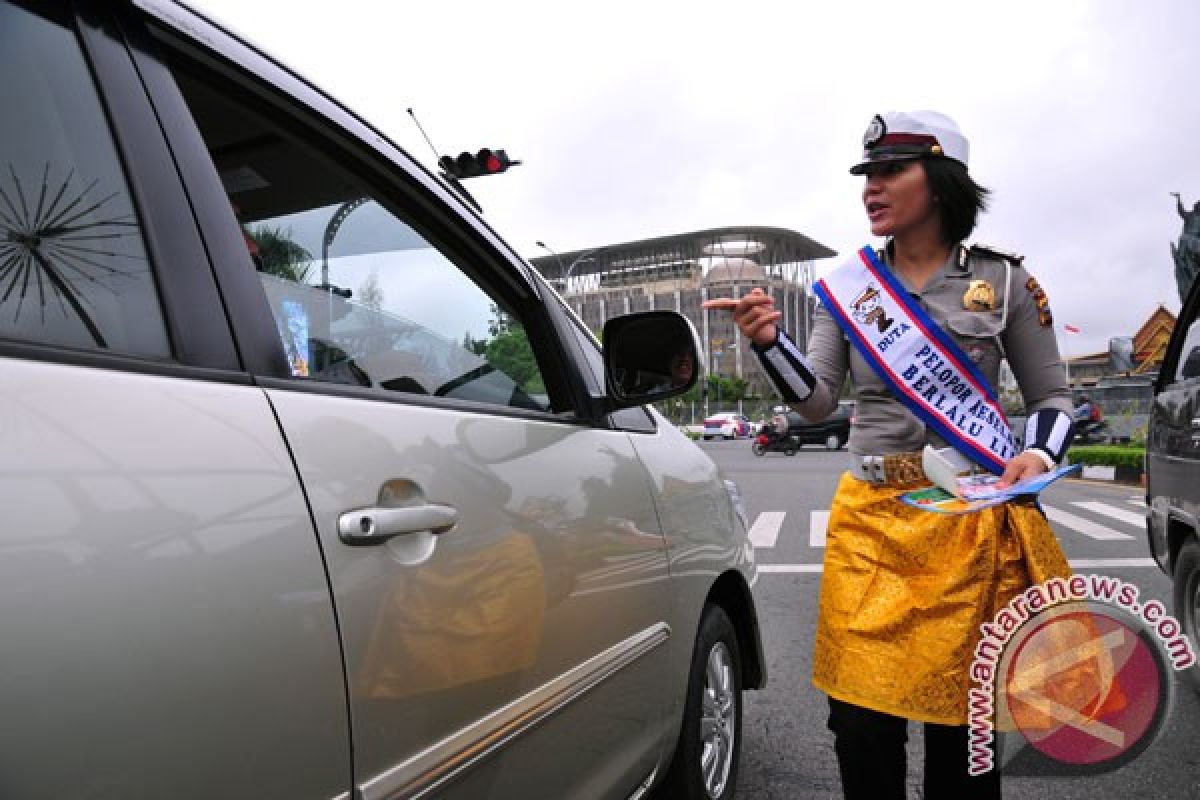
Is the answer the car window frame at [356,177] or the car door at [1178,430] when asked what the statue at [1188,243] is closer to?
the car door at [1178,430]

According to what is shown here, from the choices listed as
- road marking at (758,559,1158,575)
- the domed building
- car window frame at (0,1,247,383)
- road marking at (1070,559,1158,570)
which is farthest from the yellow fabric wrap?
the domed building

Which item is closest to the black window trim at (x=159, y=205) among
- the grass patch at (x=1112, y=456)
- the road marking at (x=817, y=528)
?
the road marking at (x=817, y=528)

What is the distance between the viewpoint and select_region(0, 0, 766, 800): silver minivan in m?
0.71

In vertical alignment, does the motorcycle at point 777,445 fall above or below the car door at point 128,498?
below

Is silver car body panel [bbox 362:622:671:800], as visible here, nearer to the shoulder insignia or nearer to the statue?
the shoulder insignia

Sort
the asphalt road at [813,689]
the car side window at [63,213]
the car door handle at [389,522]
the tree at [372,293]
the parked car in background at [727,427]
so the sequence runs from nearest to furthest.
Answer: the car side window at [63,213]
the car door handle at [389,522]
the tree at [372,293]
the asphalt road at [813,689]
the parked car in background at [727,427]

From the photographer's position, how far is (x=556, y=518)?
57.3 inches

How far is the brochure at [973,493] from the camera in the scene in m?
1.72

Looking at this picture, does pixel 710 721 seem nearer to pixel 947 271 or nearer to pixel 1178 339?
pixel 947 271

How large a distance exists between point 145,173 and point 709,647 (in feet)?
5.95

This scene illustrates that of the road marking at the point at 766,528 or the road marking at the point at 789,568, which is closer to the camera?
the road marking at the point at 789,568

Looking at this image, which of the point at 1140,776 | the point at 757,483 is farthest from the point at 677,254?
the point at 1140,776

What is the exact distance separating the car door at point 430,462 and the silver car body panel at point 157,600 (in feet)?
0.19

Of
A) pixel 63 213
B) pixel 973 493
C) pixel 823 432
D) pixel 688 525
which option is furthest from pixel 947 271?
pixel 823 432
